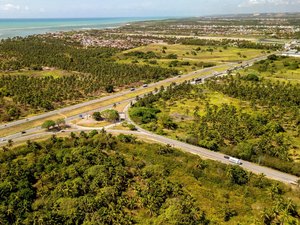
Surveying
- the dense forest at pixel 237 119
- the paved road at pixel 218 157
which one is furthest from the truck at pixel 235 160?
the dense forest at pixel 237 119

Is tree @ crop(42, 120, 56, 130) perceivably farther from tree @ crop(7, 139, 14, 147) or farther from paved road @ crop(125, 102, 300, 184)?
paved road @ crop(125, 102, 300, 184)

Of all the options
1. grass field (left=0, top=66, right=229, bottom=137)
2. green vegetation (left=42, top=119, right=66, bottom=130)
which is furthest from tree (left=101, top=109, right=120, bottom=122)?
green vegetation (left=42, top=119, right=66, bottom=130)

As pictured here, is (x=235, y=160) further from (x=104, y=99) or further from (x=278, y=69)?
(x=278, y=69)

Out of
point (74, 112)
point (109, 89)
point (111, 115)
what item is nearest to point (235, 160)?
point (111, 115)

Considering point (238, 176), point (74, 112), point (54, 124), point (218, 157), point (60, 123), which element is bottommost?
point (218, 157)

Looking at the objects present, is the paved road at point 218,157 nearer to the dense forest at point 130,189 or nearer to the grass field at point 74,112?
the dense forest at point 130,189

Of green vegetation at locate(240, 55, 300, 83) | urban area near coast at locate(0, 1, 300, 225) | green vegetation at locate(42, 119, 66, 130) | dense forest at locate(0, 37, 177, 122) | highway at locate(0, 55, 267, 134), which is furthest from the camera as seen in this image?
Answer: green vegetation at locate(240, 55, 300, 83)
